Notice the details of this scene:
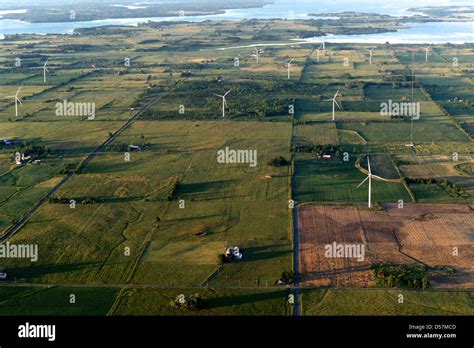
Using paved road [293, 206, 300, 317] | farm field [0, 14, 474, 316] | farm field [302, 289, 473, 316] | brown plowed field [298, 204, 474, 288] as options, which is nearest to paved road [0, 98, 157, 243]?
farm field [0, 14, 474, 316]

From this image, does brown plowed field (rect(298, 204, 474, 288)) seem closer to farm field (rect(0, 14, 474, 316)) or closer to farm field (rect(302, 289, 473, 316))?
farm field (rect(0, 14, 474, 316))

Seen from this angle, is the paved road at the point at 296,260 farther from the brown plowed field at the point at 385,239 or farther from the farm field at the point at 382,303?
the farm field at the point at 382,303

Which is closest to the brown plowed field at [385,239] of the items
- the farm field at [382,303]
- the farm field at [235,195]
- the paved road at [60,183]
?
the farm field at [235,195]

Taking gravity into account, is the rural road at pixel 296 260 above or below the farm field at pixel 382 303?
above

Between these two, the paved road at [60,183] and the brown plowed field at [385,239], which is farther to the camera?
the paved road at [60,183]

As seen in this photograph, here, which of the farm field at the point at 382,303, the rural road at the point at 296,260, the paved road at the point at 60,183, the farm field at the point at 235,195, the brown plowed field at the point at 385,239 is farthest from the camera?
the paved road at the point at 60,183

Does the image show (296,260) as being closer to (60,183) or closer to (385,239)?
(385,239)

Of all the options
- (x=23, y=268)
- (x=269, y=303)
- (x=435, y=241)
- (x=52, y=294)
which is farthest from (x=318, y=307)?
(x=23, y=268)

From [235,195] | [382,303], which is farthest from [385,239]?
[235,195]

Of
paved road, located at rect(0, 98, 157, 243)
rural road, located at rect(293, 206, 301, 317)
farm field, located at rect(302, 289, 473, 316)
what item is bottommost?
farm field, located at rect(302, 289, 473, 316)
